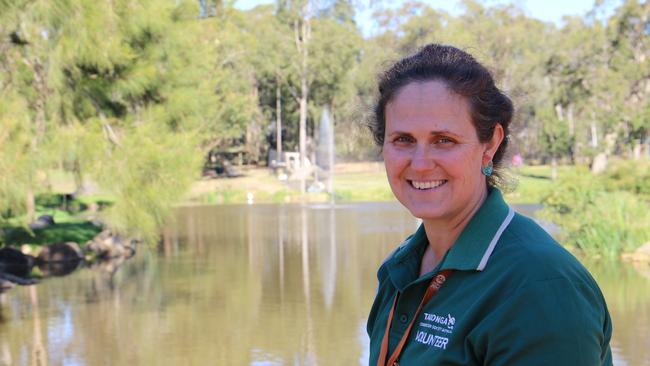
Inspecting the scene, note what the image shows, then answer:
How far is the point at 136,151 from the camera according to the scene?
12.2 m

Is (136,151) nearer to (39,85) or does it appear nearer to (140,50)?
(39,85)

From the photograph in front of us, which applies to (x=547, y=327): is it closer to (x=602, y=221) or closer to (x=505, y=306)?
(x=505, y=306)

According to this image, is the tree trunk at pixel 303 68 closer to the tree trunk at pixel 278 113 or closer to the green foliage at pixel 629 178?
the tree trunk at pixel 278 113

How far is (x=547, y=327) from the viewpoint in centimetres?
126

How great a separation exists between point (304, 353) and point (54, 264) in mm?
6819

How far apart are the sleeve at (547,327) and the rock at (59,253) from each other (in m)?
12.5

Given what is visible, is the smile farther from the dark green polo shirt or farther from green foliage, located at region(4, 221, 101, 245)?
green foliage, located at region(4, 221, 101, 245)

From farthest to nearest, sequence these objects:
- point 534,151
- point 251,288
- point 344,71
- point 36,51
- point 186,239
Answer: point 534,151, point 344,71, point 186,239, point 36,51, point 251,288

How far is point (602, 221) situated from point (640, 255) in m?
0.75

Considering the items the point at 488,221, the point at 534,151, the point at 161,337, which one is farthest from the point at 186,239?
the point at 534,151

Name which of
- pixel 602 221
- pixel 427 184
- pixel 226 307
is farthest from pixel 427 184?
pixel 602 221

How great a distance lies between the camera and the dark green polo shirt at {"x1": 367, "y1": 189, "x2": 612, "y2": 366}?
1264mm

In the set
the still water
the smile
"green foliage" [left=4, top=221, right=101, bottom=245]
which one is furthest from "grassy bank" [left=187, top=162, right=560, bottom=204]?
the smile

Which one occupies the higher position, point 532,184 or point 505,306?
point 505,306
